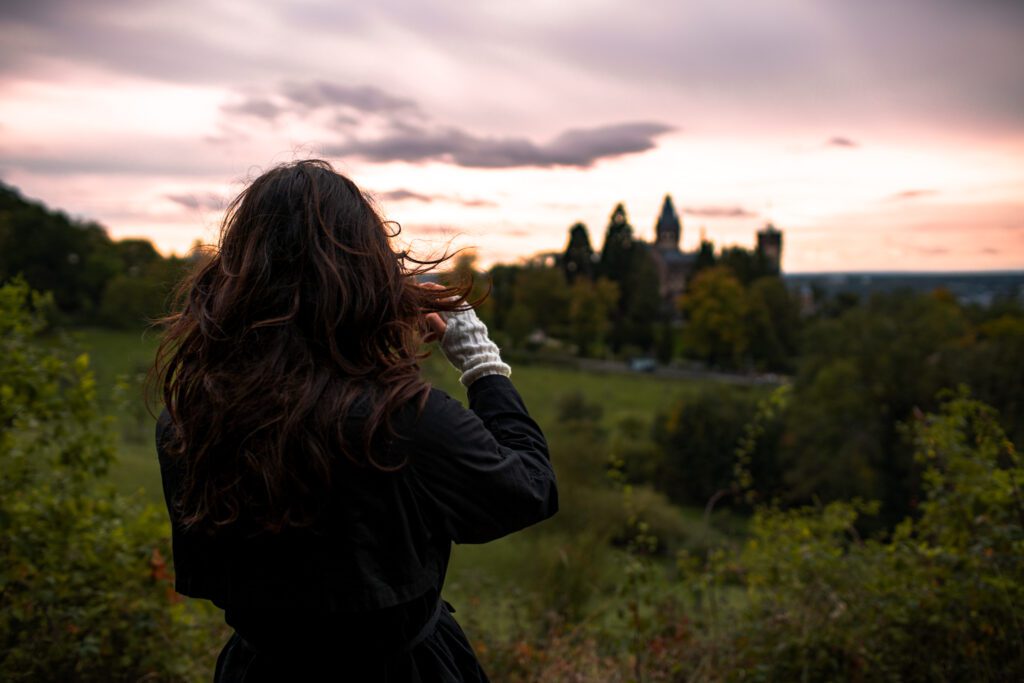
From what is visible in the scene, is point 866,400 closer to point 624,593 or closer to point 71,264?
point 624,593

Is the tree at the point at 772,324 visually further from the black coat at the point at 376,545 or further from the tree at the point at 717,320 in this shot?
the black coat at the point at 376,545

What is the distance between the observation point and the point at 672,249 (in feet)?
356

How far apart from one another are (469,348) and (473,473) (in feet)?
1.15

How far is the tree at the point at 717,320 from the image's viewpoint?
60344 millimetres

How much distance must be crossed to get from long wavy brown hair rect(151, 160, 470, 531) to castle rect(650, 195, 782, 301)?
94525 millimetres

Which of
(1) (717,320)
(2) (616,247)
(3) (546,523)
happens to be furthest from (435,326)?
(2) (616,247)

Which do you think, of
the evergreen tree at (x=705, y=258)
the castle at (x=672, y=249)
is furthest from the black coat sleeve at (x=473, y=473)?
the castle at (x=672, y=249)

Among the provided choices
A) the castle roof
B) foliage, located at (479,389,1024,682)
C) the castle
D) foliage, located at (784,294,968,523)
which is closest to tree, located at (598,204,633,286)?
the castle

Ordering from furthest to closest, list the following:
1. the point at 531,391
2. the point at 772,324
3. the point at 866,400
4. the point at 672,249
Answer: the point at 672,249 < the point at 772,324 < the point at 531,391 < the point at 866,400

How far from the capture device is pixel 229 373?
4.72ft

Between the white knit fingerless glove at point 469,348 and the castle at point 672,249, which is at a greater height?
the castle at point 672,249

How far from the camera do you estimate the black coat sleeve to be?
144 centimetres

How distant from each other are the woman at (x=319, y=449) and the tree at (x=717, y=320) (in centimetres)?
6059

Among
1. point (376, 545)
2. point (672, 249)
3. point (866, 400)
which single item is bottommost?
point (866, 400)
